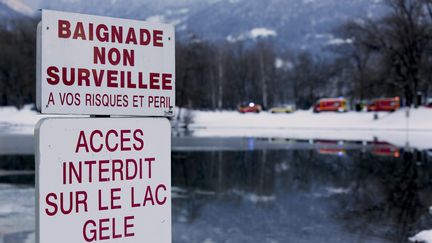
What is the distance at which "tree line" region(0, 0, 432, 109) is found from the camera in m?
49.5

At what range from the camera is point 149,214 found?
2.87m

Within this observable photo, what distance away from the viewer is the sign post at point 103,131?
2.62 m

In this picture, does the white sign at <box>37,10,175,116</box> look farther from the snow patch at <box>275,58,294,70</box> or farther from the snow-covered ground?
the snow patch at <box>275,58,294,70</box>

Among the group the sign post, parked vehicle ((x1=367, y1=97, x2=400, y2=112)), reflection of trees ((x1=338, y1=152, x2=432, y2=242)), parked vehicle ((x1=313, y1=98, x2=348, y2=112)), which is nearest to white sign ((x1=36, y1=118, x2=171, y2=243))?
the sign post

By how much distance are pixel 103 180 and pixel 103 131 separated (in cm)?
23

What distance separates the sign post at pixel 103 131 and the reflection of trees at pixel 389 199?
672 centimetres

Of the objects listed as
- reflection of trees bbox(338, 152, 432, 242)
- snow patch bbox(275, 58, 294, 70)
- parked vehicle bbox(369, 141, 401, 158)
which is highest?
Answer: snow patch bbox(275, 58, 294, 70)

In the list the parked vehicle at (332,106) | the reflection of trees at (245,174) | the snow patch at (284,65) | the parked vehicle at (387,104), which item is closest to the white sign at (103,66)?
the reflection of trees at (245,174)

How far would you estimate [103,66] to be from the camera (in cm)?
278

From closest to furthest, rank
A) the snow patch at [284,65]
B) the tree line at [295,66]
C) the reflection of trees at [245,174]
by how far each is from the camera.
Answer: the reflection of trees at [245,174] < the tree line at [295,66] < the snow patch at [284,65]

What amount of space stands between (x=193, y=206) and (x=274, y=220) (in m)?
2.03

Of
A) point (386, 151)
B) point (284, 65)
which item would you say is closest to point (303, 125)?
point (386, 151)

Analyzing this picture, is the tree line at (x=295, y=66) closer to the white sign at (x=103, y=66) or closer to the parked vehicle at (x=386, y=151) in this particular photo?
the white sign at (x=103, y=66)

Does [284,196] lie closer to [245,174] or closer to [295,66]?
[245,174]
